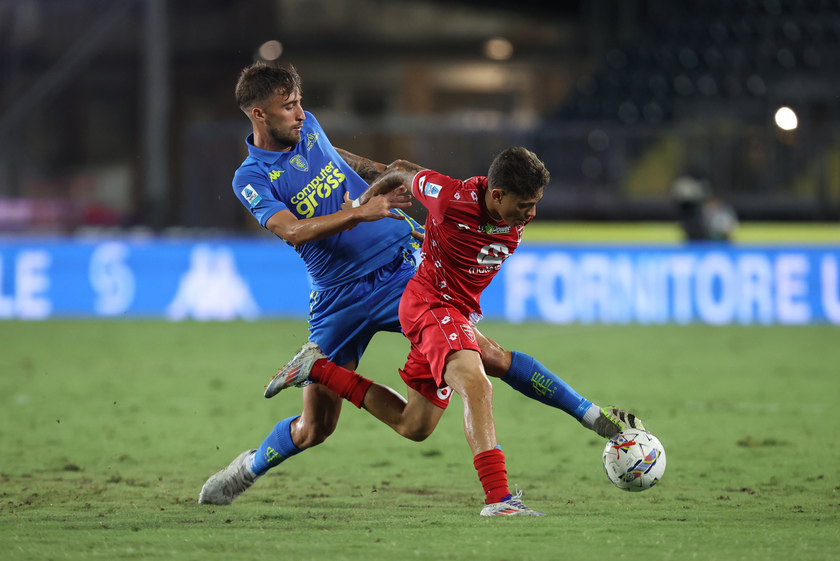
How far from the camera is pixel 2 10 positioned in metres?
25.9

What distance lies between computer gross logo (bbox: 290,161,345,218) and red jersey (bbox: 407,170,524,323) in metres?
0.59

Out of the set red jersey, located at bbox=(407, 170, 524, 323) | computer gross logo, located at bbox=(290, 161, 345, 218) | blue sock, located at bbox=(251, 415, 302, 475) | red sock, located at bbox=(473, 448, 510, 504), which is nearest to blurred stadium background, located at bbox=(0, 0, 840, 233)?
computer gross logo, located at bbox=(290, 161, 345, 218)

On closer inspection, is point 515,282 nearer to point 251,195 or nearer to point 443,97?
point 251,195

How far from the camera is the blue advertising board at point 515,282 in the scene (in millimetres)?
13391

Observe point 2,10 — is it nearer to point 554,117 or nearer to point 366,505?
point 554,117

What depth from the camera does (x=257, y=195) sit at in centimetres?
506

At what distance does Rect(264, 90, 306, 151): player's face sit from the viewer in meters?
5.13

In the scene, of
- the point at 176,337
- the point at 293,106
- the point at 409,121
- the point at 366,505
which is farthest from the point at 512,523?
the point at 409,121

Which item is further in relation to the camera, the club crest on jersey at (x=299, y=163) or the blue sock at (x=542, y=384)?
the club crest on jersey at (x=299, y=163)

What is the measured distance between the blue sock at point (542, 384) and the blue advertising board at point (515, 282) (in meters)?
8.39

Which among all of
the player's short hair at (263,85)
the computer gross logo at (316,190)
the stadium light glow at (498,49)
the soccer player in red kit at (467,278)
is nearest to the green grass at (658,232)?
the computer gross logo at (316,190)

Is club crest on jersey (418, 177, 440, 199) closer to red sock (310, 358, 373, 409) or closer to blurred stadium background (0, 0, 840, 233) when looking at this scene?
red sock (310, 358, 373, 409)

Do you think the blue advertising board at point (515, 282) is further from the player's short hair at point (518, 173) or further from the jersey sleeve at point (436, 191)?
the player's short hair at point (518, 173)

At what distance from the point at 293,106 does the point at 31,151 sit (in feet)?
75.5
